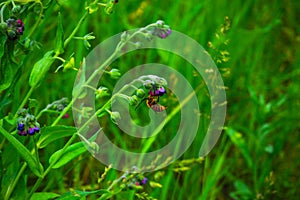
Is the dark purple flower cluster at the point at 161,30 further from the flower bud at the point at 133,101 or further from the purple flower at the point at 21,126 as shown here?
the purple flower at the point at 21,126

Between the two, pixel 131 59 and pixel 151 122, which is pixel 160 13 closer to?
pixel 131 59

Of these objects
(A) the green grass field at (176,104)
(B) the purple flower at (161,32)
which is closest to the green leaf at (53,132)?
(A) the green grass field at (176,104)

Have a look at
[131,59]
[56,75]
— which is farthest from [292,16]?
[56,75]

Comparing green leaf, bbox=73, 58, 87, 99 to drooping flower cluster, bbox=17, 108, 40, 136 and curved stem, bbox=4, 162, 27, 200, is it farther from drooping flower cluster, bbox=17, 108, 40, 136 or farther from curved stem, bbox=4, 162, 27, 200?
curved stem, bbox=4, 162, 27, 200

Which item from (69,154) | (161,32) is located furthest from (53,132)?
(161,32)

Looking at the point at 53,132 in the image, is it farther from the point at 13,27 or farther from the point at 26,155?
the point at 13,27

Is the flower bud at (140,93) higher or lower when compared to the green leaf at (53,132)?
higher
